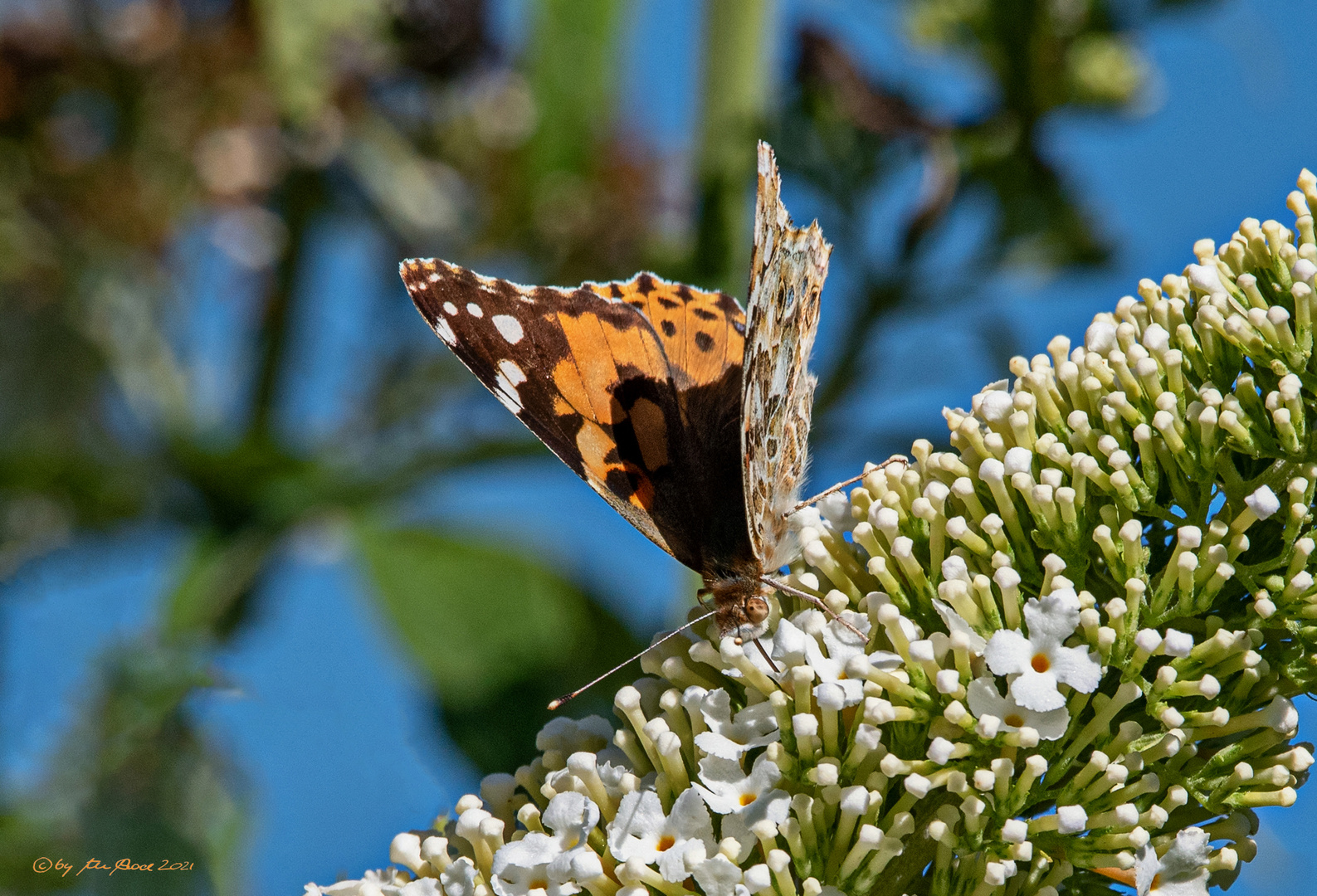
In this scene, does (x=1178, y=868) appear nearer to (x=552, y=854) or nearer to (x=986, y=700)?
(x=986, y=700)

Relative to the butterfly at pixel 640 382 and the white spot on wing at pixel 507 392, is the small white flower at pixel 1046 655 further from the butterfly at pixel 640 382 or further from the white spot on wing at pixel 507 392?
the white spot on wing at pixel 507 392

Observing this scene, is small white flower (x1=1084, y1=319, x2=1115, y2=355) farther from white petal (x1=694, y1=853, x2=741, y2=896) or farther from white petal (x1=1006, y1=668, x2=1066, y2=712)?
white petal (x1=694, y1=853, x2=741, y2=896)

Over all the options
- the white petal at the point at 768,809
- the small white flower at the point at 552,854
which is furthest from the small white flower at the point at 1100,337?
the small white flower at the point at 552,854

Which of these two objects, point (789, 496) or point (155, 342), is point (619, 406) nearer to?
point (789, 496)

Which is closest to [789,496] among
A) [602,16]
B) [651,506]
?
[651,506]

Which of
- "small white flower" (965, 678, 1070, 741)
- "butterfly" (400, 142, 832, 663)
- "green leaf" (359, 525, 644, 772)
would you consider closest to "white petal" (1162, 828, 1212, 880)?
"small white flower" (965, 678, 1070, 741)
